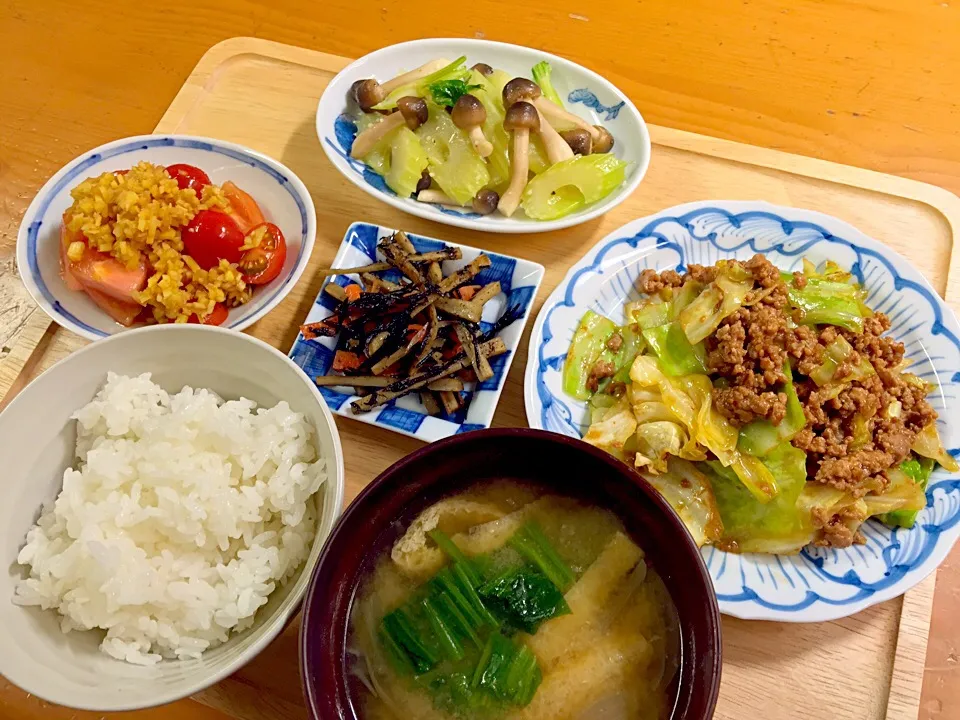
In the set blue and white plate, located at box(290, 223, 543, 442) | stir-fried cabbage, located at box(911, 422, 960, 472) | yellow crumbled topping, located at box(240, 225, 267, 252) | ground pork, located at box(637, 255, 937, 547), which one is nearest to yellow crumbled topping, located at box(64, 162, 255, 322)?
yellow crumbled topping, located at box(240, 225, 267, 252)

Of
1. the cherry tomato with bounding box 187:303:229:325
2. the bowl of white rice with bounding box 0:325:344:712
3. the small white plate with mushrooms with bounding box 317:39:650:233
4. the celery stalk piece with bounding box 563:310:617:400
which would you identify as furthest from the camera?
the small white plate with mushrooms with bounding box 317:39:650:233

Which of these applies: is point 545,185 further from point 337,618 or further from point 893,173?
point 337,618

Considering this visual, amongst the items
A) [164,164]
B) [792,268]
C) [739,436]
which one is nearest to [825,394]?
[739,436]

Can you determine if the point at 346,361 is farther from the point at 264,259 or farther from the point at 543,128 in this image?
the point at 543,128

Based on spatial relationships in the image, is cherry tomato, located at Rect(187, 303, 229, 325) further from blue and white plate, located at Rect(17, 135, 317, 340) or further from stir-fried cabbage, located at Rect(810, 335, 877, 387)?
stir-fried cabbage, located at Rect(810, 335, 877, 387)

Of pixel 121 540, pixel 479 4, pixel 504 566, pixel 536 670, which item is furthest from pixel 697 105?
pixel 121 540

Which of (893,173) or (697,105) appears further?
(697,105)
